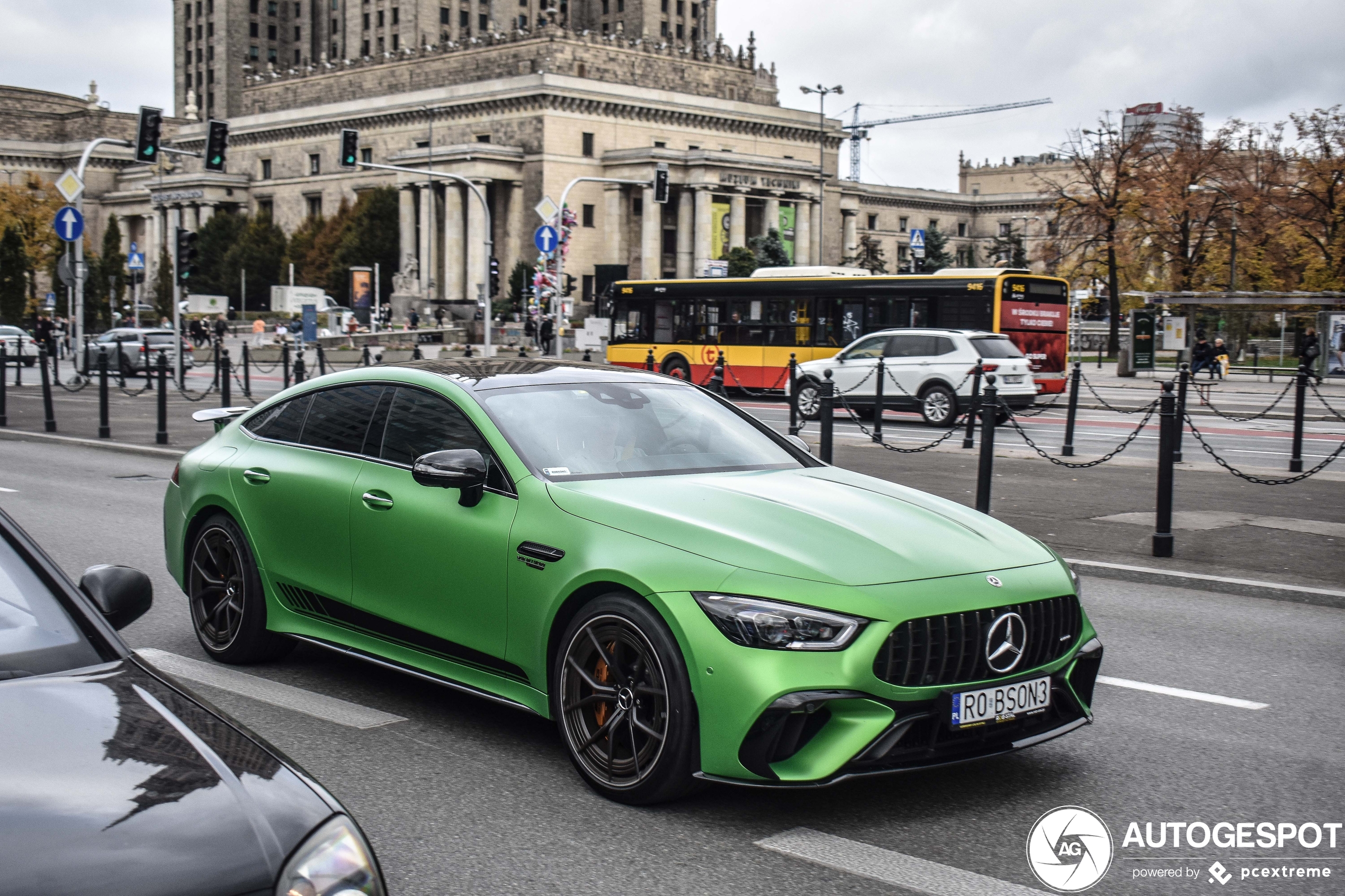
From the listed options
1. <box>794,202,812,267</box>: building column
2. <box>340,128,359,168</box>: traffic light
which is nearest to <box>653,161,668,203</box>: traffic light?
<box>340,128,359,168</box>: traffic light

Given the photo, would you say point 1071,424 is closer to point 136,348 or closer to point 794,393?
point 794,393

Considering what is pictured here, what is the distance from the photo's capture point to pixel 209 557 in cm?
652

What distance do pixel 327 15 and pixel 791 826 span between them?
149652 millimetres

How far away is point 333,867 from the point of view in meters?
2.31

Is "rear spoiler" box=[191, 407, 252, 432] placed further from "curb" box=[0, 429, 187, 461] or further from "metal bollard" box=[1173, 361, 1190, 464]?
"metal bollard" box=[1173, 361, 1190, 464]

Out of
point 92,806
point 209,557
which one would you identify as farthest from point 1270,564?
point 92,806

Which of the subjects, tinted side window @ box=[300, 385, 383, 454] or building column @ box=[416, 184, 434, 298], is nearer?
tinted side window @ box=[300, 385, 383, 454]

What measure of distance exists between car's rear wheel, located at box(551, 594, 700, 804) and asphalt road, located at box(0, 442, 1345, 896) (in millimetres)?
116

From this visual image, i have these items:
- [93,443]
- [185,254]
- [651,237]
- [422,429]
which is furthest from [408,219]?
[422,429]

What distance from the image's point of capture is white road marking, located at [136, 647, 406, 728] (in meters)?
5.54

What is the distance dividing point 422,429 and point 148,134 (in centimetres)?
2663

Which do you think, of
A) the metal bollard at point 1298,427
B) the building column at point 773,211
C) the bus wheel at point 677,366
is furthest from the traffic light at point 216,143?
the building column at point 773,211

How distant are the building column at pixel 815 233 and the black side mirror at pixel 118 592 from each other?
10431cm

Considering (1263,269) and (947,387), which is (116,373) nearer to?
(947,387)
